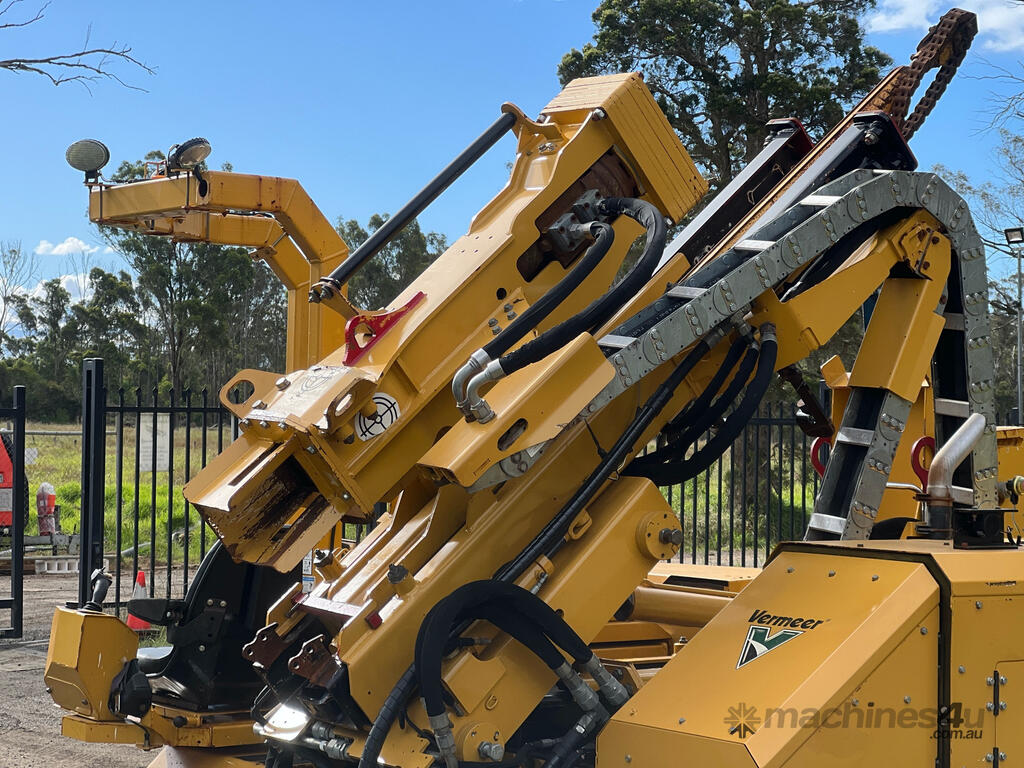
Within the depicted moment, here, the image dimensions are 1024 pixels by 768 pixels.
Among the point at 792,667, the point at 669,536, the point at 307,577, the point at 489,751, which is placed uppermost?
the point at 669,536

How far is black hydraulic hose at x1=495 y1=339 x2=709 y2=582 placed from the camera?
12.0 ft

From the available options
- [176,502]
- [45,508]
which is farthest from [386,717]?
[176,502]

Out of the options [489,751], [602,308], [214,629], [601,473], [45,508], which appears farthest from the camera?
[45,508]

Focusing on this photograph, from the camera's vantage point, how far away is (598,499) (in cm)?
380

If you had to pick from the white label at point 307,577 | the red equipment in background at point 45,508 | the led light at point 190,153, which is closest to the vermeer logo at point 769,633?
the white label at point 307,577

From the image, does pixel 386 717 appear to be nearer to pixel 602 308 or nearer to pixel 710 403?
pixel 602 308

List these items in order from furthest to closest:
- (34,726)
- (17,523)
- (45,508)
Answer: (45,508), (17,523), (34,726)

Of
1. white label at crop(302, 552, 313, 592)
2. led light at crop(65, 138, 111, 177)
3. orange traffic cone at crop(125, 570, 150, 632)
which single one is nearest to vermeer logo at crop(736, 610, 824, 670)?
white label at crop(302, 552, 313, 592)

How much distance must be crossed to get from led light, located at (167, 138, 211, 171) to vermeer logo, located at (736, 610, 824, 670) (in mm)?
5430

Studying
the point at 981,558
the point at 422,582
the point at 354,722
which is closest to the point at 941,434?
the point at 981,558

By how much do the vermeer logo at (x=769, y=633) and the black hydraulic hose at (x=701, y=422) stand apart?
2.31ft

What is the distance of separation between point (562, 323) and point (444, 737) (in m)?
1.34

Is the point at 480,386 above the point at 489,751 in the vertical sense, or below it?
above

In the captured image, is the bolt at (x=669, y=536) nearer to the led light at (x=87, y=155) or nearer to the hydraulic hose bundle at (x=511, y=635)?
the hydraulic hose bundle at (x=511, y=635)
